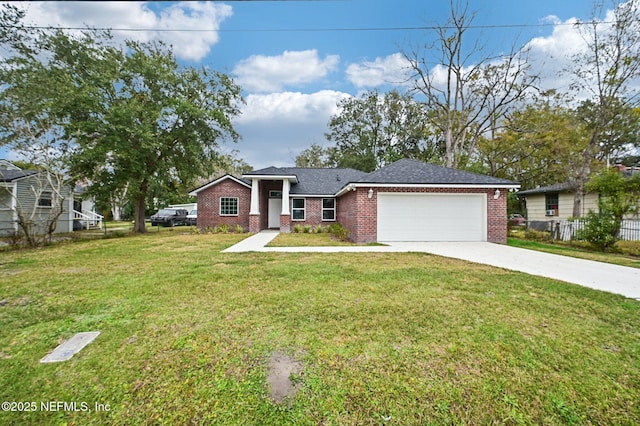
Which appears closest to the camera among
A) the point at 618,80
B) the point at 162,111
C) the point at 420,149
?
the point at 618,80

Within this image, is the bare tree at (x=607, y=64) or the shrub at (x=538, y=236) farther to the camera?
the shrub at (x=538, y=236)

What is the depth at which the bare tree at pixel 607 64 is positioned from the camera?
12.3m

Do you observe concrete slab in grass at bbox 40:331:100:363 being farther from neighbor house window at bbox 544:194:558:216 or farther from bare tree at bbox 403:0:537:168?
neighbor house window at bbox 544:194:558:216

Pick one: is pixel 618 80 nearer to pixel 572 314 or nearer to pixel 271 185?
pixel 572 314

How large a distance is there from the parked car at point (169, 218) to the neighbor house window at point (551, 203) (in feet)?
92.6

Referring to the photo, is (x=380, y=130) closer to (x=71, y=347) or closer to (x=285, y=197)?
(x=285, y=197)

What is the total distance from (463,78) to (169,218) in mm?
25512

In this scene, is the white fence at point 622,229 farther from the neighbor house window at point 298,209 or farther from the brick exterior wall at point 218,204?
the brick exterior wall at point 218,204

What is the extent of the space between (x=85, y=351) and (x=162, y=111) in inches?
612

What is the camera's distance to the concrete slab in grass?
244 cm

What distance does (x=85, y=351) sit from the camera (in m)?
2.54

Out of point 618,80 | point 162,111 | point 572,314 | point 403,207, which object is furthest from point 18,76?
point 618,80

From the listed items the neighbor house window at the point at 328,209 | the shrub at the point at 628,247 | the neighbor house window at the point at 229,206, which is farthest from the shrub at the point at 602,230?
the neighbor house window at the point at 229,206

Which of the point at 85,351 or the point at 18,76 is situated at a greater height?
the point at 18,76
